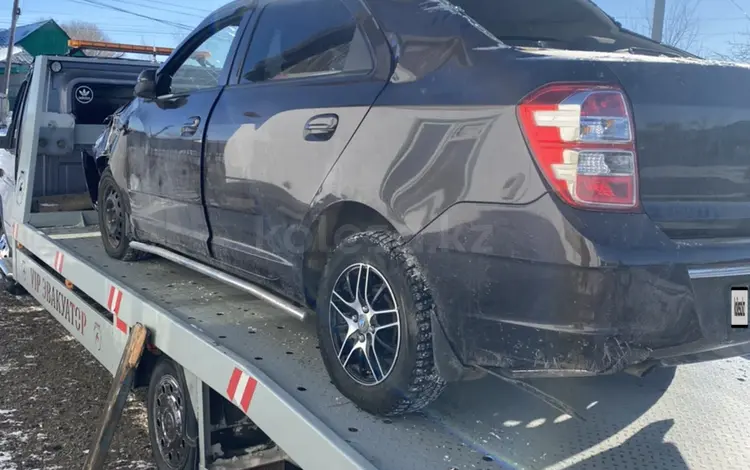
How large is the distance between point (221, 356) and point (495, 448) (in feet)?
3.98

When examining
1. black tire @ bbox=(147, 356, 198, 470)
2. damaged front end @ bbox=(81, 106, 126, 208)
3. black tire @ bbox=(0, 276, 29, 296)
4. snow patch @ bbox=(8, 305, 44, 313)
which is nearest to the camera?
black tire @ bbox=(147, 356, 198, 470)

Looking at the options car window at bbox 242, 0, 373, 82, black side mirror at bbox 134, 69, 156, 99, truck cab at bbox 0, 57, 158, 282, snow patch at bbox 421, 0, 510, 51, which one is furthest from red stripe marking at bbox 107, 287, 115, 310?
snow patch at bbox 421, 0, 510, 51

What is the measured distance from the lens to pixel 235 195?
3436 millimetres

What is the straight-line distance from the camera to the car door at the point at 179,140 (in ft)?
12.5

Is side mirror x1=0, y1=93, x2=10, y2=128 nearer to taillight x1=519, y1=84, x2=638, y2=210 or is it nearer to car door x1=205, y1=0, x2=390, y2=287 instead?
car door x1=205, y1=0, x2=390, y2=287

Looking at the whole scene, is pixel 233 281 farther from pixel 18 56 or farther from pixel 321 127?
pixel 18 56

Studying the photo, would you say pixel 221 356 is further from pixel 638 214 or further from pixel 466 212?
pixel 638 214

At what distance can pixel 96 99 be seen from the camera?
675 cm

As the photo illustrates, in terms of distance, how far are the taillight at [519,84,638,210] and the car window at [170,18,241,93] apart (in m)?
2.17

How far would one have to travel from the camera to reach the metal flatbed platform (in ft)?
7.76

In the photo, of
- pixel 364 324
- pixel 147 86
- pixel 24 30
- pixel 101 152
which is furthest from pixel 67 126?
pixel 24 30

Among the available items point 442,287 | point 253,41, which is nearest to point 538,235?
point 442,287

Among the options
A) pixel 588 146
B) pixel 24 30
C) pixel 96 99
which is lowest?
pixel 588 146

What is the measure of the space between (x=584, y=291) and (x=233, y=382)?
1.51 metres
